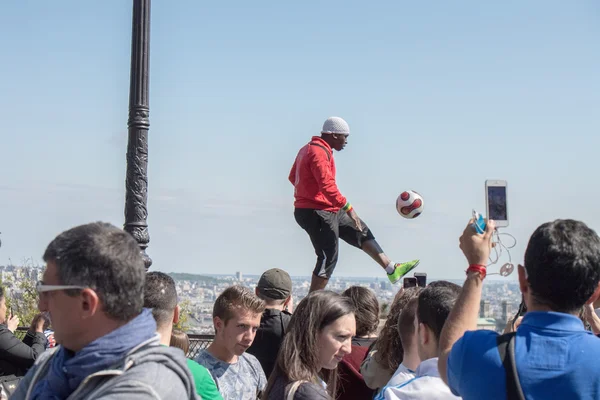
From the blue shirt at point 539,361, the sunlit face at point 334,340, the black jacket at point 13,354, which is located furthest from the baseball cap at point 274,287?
the blue shirt at point 539,361

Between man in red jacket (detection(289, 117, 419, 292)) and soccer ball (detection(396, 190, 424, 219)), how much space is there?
0.72 metres

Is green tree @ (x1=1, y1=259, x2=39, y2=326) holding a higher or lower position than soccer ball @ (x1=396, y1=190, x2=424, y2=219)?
lower

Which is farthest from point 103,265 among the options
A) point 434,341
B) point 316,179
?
point 316,179

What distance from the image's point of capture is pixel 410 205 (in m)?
9.82

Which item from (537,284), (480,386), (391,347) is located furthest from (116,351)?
(391,347)

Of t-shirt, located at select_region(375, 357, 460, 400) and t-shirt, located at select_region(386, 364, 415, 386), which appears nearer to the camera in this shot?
t-shirt, located at select_region(375, 357, 460, 400)

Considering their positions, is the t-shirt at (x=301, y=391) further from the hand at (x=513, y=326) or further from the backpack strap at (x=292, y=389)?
the hand at (x=513, y=326)

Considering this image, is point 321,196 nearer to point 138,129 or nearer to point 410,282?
point 138,129

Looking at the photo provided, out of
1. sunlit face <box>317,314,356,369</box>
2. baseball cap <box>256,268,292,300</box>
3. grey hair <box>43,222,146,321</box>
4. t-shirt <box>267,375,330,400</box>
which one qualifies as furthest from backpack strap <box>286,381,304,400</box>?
baseball cap <box>256,268,292,300</box>

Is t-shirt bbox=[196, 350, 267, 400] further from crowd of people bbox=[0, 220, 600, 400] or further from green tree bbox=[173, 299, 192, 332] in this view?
green tree bbox=[173, 299, 192, 332]

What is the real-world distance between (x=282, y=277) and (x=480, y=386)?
3.75 meters

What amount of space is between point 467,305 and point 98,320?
53.3 inches

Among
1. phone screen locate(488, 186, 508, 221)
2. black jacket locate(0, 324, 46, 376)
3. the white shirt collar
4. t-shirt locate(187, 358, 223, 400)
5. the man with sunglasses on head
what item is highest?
phone screen locate(488, 186, 508, 221)

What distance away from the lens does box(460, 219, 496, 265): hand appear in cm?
309
